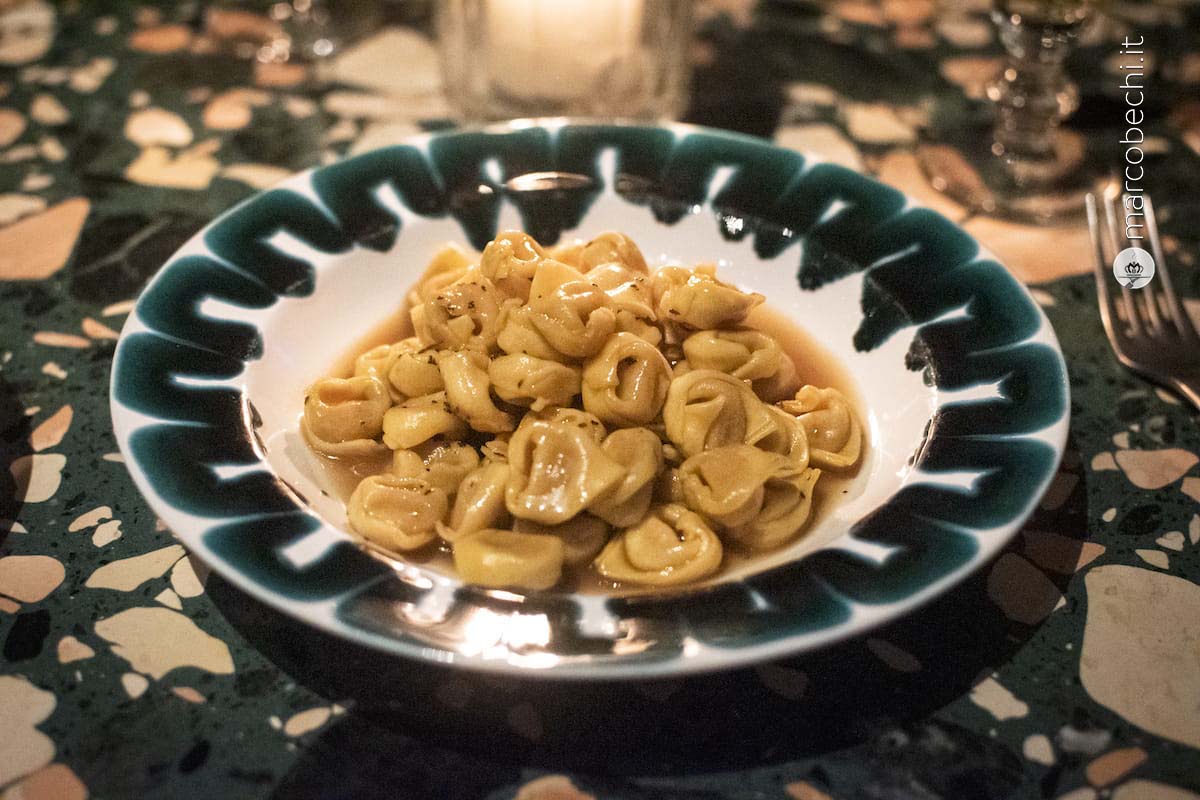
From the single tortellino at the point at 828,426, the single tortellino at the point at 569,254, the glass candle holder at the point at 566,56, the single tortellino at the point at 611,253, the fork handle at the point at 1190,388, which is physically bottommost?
the single tortellino at the point at 828,426

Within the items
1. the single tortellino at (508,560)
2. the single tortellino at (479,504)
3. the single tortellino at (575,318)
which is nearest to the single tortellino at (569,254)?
the single tortellino at (575,318)

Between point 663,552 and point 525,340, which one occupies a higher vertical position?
point 525,340

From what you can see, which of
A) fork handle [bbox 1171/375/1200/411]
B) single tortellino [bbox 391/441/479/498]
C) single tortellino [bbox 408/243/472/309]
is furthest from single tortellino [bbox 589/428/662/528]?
fork handle [bbox 1171/375/1200/411]

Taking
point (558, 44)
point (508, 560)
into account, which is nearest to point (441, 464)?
A: point (508, 560)

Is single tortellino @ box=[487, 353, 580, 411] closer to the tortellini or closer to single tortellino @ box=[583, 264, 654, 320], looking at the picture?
the tortellini

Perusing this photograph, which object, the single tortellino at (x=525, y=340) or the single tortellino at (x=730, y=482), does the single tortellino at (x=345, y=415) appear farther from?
the single tortellino at (x=730, y=482)

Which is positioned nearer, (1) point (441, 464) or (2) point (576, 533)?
(2) point (576, 533)

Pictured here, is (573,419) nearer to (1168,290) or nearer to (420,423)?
(420,423)

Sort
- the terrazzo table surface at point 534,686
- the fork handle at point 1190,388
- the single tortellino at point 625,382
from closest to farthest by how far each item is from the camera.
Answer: the terrazzo table surface at point 534,686 < the single tortellino at point 625,382 < the fork handle at point 1190,388
